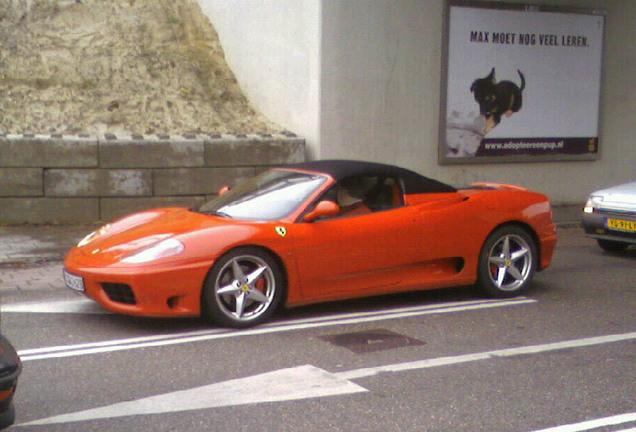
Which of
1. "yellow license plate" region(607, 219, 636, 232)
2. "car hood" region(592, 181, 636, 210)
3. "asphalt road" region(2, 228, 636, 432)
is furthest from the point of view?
"car hood" region(592, 181, 636, 210)

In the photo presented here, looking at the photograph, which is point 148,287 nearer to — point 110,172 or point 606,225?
point 110,172

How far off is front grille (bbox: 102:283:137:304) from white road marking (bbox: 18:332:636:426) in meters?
1.43

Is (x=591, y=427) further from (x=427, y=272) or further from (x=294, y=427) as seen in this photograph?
(x=427, y=272)

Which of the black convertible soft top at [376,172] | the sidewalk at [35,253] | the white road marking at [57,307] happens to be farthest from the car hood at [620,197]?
the sidewalk at [35,253]

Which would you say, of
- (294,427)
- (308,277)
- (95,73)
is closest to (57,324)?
(308,277)

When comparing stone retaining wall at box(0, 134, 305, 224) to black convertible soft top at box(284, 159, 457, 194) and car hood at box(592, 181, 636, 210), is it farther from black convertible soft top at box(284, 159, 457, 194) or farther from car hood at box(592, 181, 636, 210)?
car hood at box(592, 181, 636, 210)

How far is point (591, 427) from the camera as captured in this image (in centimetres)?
479

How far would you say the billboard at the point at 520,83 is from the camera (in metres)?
14.4

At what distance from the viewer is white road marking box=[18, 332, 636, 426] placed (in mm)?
4922

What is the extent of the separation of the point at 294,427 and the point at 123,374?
1.48 meters

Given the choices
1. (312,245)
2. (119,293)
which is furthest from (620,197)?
(119,293)

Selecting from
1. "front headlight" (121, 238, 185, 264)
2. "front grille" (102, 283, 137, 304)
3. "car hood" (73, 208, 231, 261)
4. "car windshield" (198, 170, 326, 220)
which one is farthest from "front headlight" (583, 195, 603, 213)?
"front grille" (102, 283, 137, 304)

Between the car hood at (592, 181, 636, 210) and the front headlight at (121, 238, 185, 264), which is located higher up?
the car hood at (592, 181, 636, 210)

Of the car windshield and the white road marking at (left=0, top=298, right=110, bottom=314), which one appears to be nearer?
the car windshield
